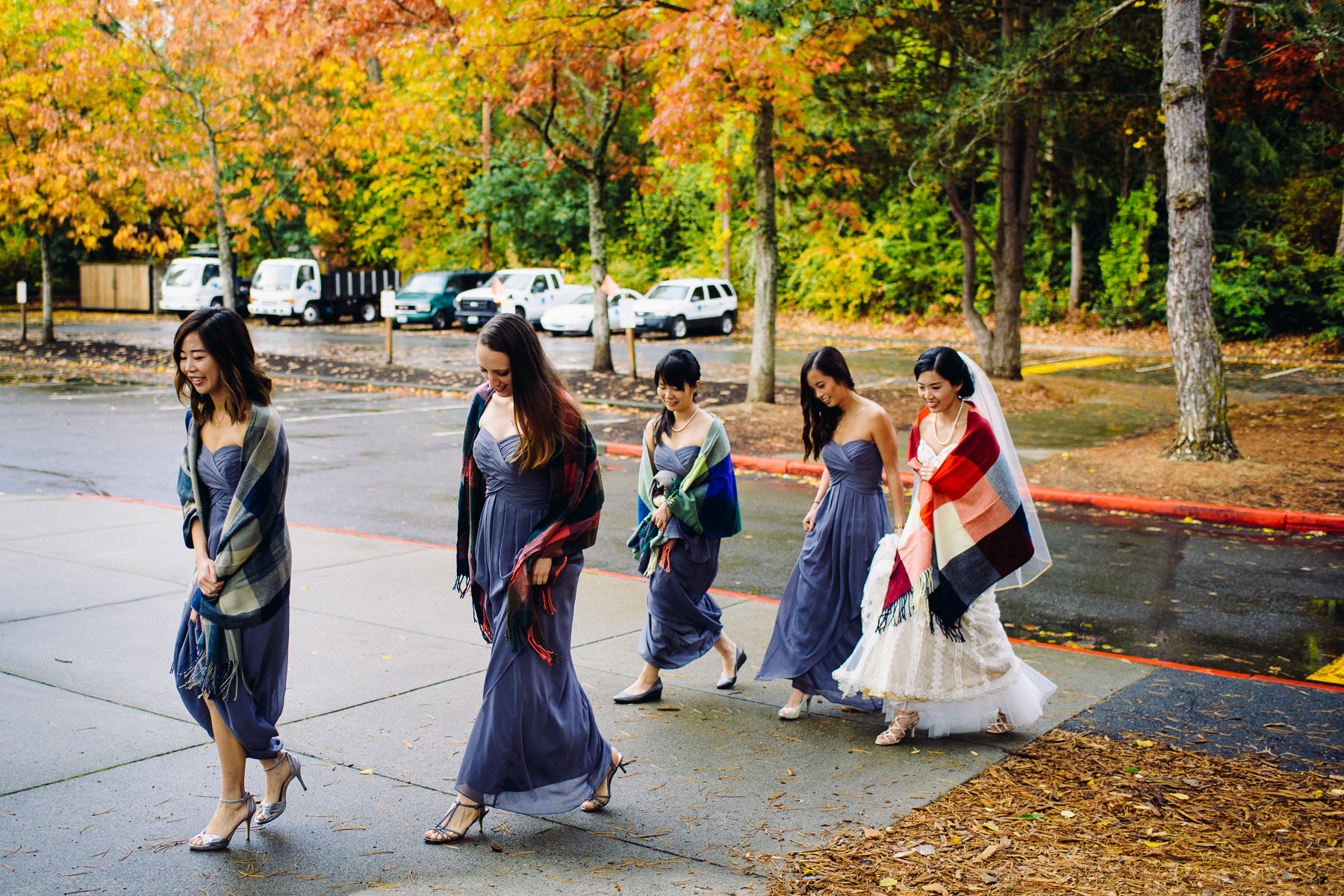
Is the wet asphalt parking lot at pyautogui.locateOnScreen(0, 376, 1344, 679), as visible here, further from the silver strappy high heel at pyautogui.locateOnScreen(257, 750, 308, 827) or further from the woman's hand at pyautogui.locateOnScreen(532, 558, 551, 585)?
the woman's hand at pyautogui.locateOnScreen(532, 558, 551, 585)

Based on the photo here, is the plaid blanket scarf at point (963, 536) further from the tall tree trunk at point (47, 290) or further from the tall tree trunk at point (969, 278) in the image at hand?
the tall tree trunk at point (47, 290)

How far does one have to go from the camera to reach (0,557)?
27.4 feet

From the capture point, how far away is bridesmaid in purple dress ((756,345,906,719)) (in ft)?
18.2

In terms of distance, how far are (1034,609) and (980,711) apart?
2.76m

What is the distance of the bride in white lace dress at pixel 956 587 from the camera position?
512 cm

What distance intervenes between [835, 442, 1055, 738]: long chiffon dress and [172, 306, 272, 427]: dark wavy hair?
2786 millimetres

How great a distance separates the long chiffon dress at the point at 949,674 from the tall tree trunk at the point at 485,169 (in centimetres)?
3919

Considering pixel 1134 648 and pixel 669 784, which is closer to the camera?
pixel 669 784

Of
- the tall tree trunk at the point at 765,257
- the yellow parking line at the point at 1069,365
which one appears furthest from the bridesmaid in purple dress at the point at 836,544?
the yellow parking line at the point at 1069,365

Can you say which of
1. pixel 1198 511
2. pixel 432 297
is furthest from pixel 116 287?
pixel 1198 511

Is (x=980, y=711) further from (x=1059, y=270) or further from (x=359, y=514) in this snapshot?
(x=1059, y=270)

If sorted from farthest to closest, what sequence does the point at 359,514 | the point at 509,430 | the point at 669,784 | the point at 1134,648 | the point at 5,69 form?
the point at 5,69 → the point at 359,514 → the point at 1134,648 → the point at 669,784 → the point at 509,430

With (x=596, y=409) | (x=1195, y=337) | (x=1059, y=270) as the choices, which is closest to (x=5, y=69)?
(x=596, y=409)

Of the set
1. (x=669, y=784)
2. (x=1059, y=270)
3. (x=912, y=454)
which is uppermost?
(x=1059, y=270)
